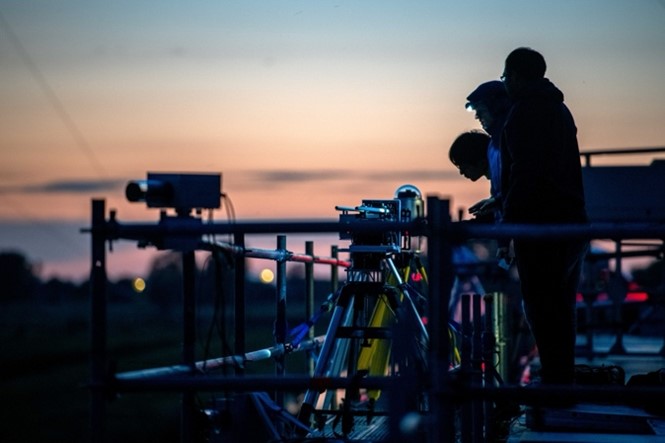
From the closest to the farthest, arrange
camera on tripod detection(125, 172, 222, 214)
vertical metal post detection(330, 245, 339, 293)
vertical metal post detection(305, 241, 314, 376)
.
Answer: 1. camera on tripod detection(125, 172, 222, 214)
2. vertical metal post detection(305, 241, 314, 376)
3. vertical metal post detection(330, 245, 339, 293)

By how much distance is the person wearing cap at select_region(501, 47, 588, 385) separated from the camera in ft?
22.0

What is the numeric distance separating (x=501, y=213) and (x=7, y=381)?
3766 inches

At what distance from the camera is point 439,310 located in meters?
5.21

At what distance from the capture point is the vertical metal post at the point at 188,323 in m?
5.77

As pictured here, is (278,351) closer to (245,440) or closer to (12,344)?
(245,440)

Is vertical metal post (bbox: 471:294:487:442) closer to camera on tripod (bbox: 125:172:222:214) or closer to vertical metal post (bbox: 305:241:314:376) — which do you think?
camera on tripod (bbox: 125:172:222:214)

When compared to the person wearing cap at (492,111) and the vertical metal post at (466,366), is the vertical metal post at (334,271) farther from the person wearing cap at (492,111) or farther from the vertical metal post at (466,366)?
the vertical metal post at (466,366)

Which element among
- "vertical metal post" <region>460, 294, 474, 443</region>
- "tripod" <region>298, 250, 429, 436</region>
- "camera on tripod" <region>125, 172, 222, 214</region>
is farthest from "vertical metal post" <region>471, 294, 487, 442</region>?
"camera on tripod" <region>125, 172, 222, 214</region>

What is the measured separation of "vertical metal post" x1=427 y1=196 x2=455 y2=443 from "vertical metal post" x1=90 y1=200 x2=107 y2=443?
1262mm

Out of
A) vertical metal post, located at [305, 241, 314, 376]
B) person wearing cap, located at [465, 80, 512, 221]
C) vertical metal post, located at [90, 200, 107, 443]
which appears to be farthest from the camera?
vertical metal post, located at [305, 241, 314, 376]

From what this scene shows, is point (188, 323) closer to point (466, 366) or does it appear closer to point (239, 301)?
point (239, 301)

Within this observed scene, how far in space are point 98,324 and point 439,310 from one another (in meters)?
1.32

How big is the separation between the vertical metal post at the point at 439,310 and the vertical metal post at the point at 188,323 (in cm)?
111

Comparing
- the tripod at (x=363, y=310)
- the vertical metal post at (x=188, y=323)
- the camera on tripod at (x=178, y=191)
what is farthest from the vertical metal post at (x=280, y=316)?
the camera on tripod at (x=178, y=191)
